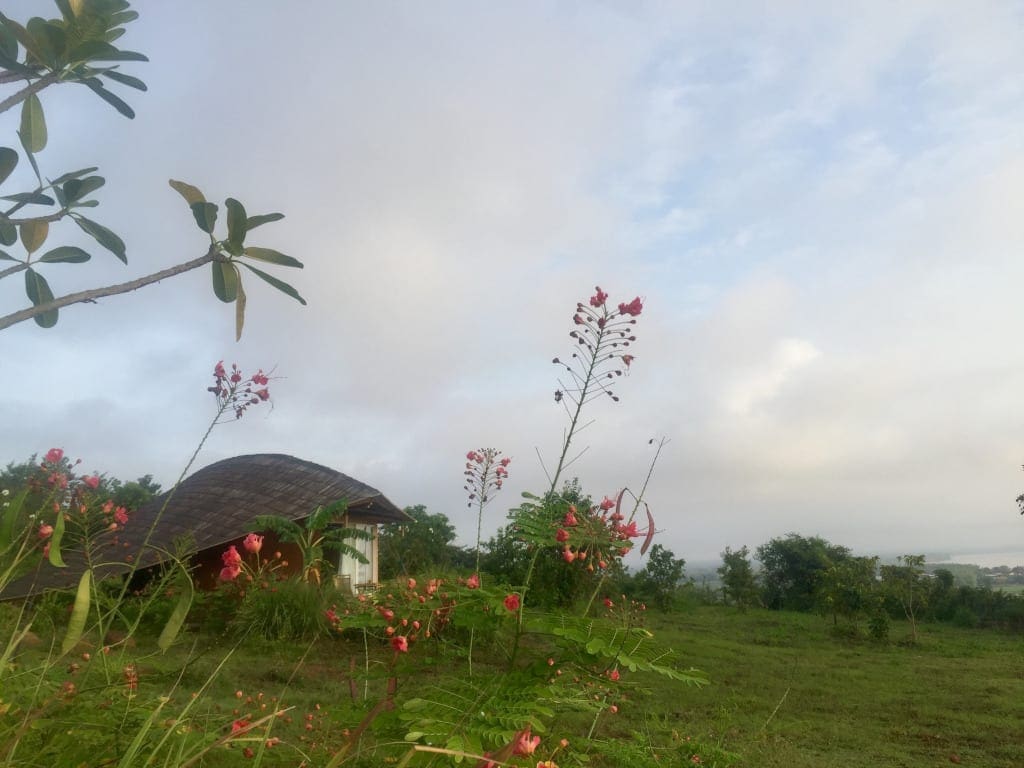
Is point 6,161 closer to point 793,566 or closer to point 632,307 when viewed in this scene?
point 632,307

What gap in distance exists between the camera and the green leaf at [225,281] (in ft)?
7.18

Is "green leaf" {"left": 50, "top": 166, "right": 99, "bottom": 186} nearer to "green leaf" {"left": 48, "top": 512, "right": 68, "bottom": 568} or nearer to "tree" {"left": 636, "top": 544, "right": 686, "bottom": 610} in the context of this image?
"green leaf" {"left": 48, "top": 512, "right": 68, "bottom": 568}

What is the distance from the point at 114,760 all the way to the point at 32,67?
82.6 inches

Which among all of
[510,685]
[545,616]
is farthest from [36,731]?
[545,616]

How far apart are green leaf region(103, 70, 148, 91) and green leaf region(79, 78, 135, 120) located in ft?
0.17

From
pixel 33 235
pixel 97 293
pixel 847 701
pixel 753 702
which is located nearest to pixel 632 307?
pixel 97 293

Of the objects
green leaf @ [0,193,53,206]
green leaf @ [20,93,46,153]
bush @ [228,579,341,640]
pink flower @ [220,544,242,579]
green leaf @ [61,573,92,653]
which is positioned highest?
green leaf @ [20,93,46,153]

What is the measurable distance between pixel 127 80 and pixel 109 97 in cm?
9

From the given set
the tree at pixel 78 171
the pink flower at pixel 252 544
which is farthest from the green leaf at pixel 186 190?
the pink flower at pixel 252 544

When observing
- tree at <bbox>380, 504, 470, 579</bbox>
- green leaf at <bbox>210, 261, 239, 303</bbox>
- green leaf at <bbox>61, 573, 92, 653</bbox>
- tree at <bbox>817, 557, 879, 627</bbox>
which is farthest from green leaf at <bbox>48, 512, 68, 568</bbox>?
tree at <bbox>817, 557, 879, 627</bbox>

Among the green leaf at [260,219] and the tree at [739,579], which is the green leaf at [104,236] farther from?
the tree at [739,579]

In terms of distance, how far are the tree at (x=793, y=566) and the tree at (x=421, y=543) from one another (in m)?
A: 11.3

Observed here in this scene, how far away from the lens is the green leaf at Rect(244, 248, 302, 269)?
2.24 meters

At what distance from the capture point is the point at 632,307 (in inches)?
102
